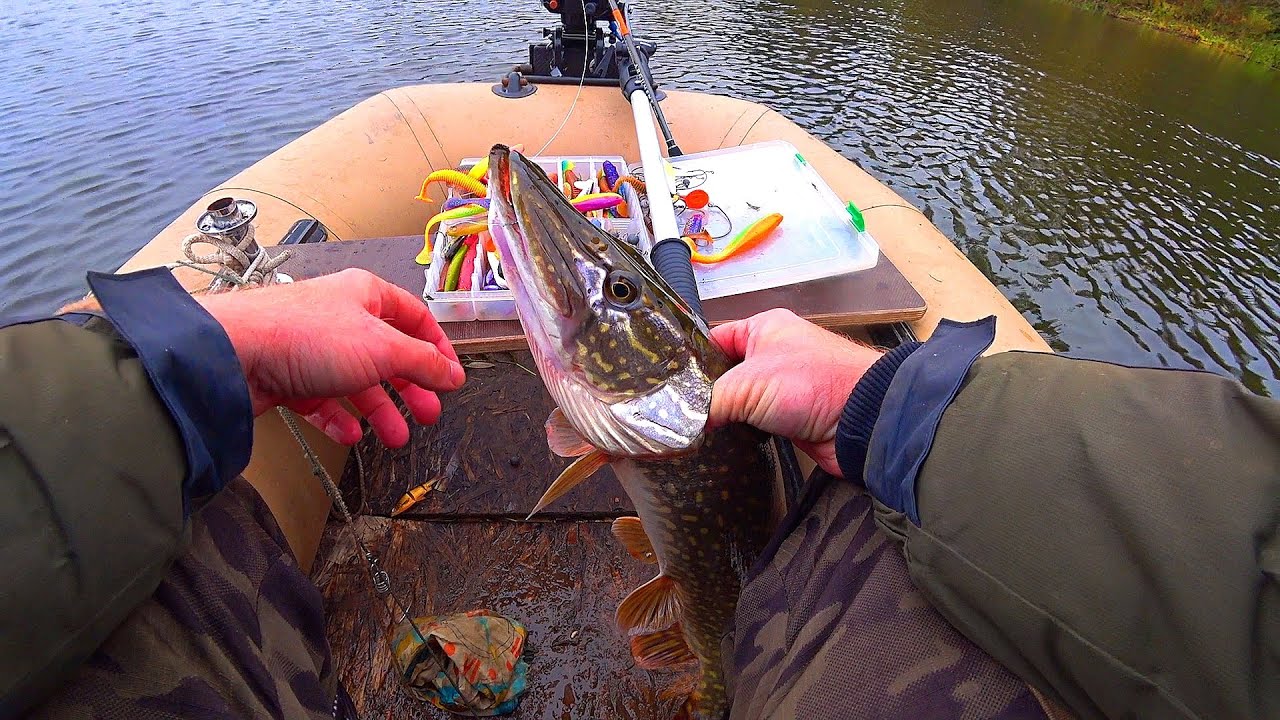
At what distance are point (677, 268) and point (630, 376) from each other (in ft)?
1.78

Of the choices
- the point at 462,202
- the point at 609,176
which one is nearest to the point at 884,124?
the point at 609,176

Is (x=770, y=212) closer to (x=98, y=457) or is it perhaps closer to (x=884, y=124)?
(x=98, y=457)

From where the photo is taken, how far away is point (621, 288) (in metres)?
1.37

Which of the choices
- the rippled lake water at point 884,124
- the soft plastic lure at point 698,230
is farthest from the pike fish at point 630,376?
the rippled lake water at point 884,124

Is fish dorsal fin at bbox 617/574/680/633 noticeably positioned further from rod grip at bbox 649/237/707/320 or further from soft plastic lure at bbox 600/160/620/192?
soft plastic lure at bbox 600/160/620/192

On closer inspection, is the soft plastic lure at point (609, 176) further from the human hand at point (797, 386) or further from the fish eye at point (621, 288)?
the human hand at point (797, 386)

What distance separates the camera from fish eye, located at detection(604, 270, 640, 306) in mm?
1363

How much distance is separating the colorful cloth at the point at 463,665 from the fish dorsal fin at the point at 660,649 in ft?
1.19

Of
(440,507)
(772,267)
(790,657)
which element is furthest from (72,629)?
(772,267)

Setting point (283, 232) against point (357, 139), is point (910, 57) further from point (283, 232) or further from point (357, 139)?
point (283, 232)

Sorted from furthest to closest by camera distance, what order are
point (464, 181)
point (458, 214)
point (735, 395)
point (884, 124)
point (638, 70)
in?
point (884, 124) < point (638, 70) < point (464, 181) < point (458, 214) < point (735, 395)

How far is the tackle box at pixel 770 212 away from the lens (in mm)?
2113

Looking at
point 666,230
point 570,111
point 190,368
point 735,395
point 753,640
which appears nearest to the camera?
point 190,368

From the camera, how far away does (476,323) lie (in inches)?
78.6
